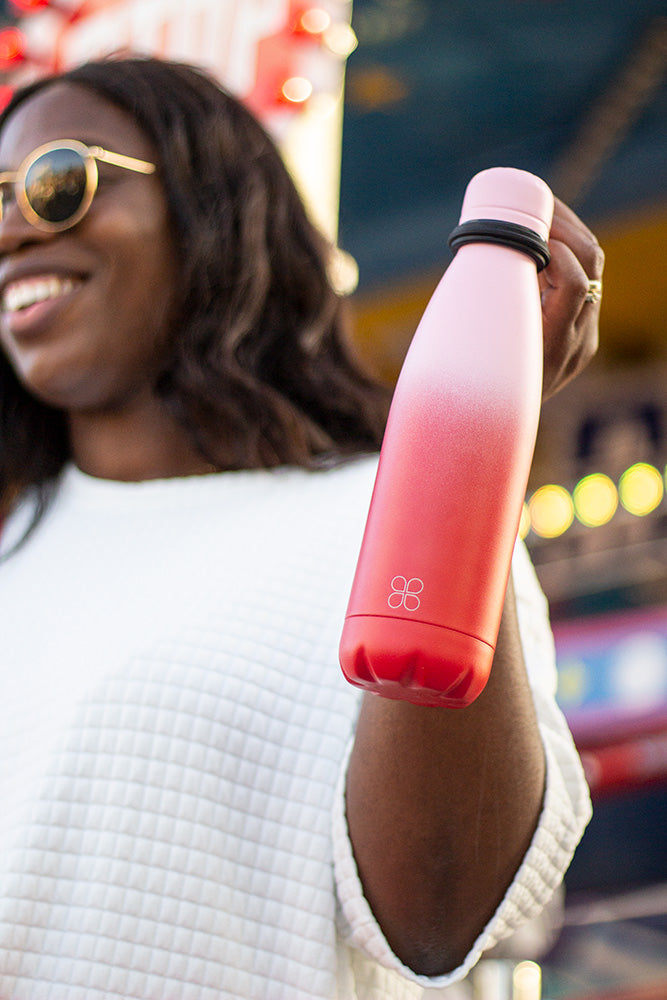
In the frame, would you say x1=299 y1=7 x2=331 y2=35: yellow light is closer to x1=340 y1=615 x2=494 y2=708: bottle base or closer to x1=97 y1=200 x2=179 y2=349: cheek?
x1=97 y1=200 x2=179 y2=349: cheek

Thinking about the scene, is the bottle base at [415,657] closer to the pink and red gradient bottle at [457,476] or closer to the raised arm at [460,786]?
the pink and red gradient bottle at [457,476]

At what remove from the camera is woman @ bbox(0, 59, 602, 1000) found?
2.08ft

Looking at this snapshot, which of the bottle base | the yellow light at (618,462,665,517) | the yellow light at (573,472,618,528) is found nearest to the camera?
the bottle base

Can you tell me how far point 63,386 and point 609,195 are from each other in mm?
4620

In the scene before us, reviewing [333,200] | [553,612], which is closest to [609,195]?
[553,612]

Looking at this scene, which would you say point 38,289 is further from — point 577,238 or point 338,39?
point 338,39

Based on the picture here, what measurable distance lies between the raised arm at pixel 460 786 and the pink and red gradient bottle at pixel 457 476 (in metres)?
0.05

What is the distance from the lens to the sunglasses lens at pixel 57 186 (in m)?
0.96

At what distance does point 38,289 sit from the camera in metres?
0.98

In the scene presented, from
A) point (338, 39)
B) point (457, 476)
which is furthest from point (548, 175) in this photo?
point (457, 476)

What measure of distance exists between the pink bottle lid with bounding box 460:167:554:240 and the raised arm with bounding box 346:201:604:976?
29 mm

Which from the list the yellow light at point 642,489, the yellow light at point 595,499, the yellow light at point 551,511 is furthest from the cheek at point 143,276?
the yellow light at point 551,511

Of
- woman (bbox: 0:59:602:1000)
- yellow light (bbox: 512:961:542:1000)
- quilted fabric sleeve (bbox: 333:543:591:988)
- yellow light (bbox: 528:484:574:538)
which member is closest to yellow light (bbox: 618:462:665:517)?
yellow light (bbox: 528:484:574:538)

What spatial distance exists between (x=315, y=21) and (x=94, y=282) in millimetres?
1294
